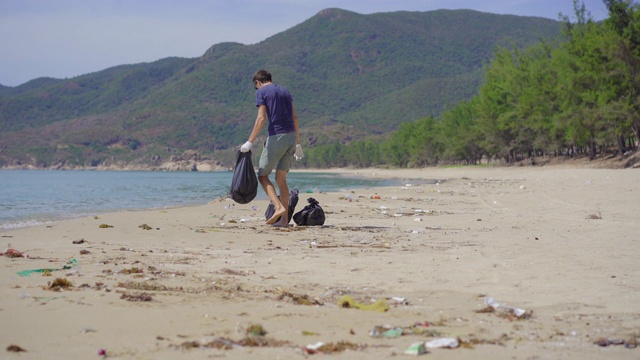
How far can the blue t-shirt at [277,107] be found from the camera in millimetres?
9961

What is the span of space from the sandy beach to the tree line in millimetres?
30412

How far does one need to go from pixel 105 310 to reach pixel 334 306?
1498mm

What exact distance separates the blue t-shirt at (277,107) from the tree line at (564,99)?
98.1ft

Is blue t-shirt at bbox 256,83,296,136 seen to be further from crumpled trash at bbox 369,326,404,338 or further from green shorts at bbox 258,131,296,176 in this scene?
crumpled trash at bbox 369,326,404,338

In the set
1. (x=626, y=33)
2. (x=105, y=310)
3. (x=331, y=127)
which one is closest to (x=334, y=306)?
(x=105, y=310)

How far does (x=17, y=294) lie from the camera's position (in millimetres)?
4625

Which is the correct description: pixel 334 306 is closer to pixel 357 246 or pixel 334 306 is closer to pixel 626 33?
pixel 357 246

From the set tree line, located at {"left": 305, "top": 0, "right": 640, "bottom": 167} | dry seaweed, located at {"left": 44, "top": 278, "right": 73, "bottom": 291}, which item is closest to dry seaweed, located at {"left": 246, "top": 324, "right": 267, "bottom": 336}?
dry seaweed, located at {"left": 44, "top": 278, "right": 73, "bottom": 291}

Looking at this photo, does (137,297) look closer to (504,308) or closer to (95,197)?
(504,308)

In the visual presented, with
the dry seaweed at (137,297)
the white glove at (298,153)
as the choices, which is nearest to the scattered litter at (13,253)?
the dry seaweed at (137,297)

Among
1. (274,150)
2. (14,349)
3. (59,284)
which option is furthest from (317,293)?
(274,150)

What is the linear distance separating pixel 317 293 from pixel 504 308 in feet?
4.58

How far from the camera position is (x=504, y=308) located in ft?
14.7

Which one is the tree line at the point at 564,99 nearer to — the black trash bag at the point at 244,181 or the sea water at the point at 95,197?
the sea water at the point at 95,197
